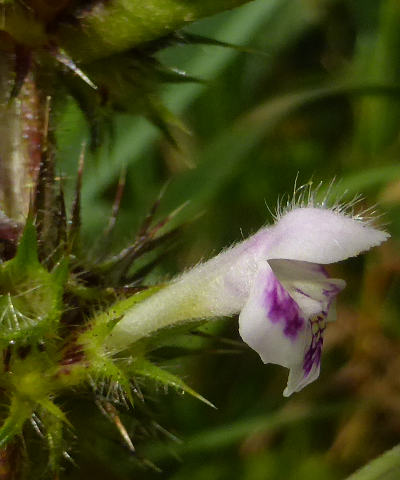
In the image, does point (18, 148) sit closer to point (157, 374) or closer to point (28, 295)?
point (28, 295)

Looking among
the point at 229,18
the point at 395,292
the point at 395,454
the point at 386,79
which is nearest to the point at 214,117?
the point at 229,18

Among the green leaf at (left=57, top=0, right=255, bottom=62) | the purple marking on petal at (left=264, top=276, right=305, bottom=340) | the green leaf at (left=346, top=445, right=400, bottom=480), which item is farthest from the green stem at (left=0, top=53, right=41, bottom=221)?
the green leaf at (left=346, top=445, right=400, bottom=480)

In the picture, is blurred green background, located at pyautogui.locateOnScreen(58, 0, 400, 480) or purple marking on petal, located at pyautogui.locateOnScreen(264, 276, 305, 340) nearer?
purple marking on petal, located at pyautogui.locateOnScreen(264, 276, 305, 340)

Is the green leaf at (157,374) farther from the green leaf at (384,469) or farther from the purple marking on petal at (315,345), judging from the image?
the green leaf at (384,469)

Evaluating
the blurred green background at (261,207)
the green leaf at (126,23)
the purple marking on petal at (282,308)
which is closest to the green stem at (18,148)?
the green leaf at (126,23)

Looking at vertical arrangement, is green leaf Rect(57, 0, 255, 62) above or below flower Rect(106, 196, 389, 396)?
above

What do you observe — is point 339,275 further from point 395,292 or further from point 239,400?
point 239,400

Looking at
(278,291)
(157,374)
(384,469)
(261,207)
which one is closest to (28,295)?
(157,374)

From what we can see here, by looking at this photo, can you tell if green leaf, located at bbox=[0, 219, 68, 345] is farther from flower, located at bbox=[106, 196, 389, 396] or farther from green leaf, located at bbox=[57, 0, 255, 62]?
green leaf, located at bbox=[57, 0, 255, 62]
